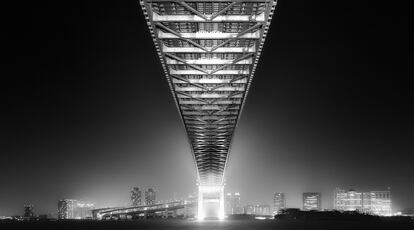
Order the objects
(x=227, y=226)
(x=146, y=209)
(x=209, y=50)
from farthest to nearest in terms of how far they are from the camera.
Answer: (x=146, y=209), (x=227, y=226), (x=209, y=50)

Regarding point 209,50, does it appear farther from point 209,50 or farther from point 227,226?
point 227,226

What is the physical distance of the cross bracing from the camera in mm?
22167

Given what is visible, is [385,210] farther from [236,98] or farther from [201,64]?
[201,64]

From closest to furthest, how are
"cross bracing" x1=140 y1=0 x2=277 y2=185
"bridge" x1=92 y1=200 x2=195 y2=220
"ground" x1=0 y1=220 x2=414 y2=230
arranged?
1. "cross bracing" x1=140 y1=0 x2=277 y2=185
2. "ground" x1=0 y1=220 x2=414 y2=230
3. "bridge" x1=92 y1=200 x2=195 y2=220

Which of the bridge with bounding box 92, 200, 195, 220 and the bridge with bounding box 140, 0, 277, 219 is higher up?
the bridge with bounding box 140, 0, 277, 219

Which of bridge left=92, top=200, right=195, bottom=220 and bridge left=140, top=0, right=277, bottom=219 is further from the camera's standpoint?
bridge left=92, top=200, right=195, bottom=220

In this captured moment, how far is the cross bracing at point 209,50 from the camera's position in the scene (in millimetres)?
22167

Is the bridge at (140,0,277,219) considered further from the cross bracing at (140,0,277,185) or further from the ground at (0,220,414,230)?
the ground at (0,220,414,230)

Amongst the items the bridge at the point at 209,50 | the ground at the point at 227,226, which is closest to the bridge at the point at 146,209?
the ground at the point at 227,226

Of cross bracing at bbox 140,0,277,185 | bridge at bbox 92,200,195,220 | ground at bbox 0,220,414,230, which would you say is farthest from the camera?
bridge at bbox 92,200,195,220

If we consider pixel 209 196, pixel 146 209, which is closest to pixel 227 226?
pixel 209 196

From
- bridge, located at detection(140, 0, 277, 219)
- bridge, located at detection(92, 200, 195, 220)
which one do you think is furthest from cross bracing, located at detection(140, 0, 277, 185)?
bridge, located at detection(92, 200, 195, 220)

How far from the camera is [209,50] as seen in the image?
2684 cm

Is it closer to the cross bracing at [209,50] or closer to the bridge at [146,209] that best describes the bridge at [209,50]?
the cross bracing at [209,50]
